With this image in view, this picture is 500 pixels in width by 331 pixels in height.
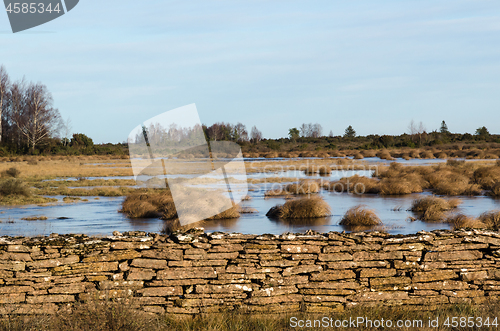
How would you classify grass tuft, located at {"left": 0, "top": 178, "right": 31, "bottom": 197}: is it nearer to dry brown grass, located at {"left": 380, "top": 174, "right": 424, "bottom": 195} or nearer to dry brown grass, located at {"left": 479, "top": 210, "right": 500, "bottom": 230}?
dry brown grass, located at {"left": 380, "top": 174, "right": 424, "bottom": 195}

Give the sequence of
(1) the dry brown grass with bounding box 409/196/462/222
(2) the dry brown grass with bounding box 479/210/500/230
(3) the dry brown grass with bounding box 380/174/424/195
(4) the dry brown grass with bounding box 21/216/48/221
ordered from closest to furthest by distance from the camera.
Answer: (2) the dry brown grass with bounding box 479/210/500/230 → (1) the dry brown grass with bounding box 409/196/462/222 → (4) the dry brown grass with bounding box 21/216/48/221 → (3) the dry brown grass with bounding box 380/174/424/195

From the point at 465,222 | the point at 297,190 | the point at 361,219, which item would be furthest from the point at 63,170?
the point at 465,222

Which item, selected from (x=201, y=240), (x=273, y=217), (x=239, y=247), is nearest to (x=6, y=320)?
(x=201, y=240)

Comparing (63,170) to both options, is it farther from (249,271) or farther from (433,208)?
(249,271)

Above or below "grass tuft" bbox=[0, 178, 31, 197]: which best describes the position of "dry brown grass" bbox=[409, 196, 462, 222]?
below

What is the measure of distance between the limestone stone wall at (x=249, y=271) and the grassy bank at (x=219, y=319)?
0.13m

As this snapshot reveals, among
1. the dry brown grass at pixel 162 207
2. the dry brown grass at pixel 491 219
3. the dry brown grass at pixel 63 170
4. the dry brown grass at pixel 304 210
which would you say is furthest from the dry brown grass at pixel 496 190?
the dry brown grass at pixel 63 170

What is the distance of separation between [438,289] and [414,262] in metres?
0.47

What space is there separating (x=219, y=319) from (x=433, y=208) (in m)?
14.1

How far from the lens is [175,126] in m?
6.74

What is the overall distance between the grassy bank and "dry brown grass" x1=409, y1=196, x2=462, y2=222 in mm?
11434

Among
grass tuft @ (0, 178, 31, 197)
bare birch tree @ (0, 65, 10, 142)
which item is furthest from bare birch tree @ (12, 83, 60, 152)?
grass tuft @ (0, 178, 31, 197)

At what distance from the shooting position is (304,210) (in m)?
17.9

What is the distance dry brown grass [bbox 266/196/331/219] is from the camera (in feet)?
58.3
